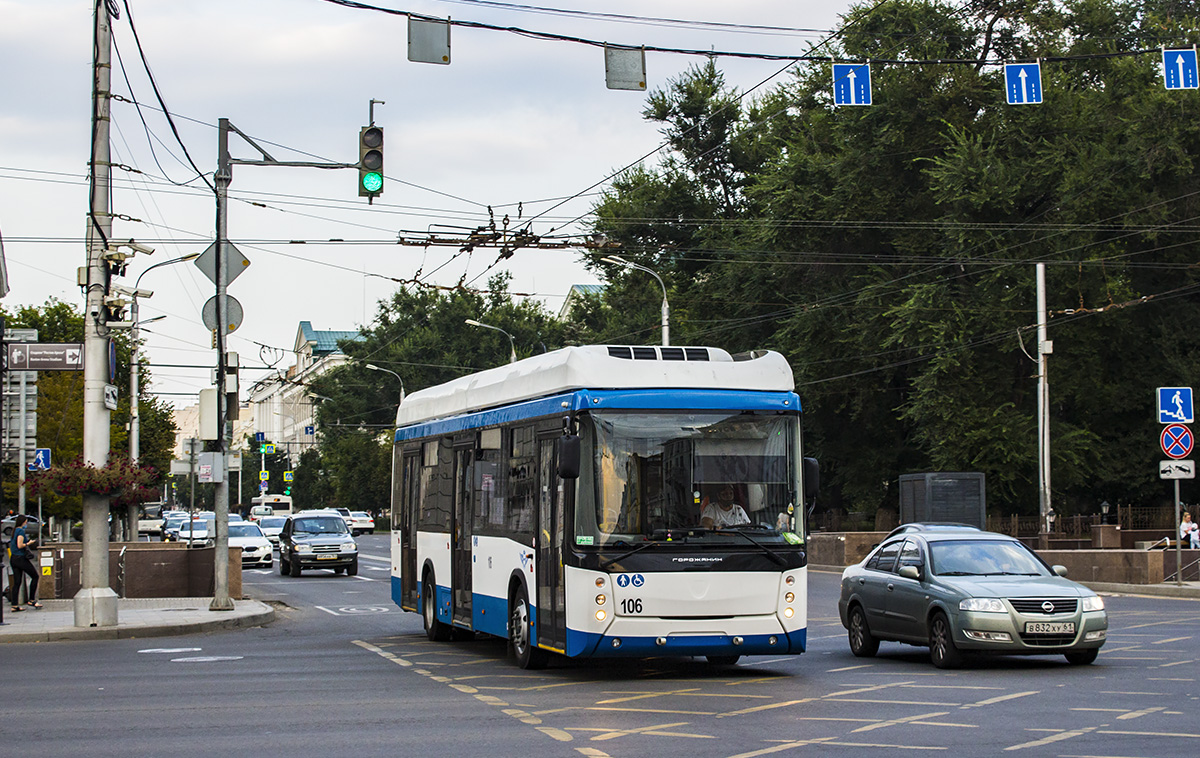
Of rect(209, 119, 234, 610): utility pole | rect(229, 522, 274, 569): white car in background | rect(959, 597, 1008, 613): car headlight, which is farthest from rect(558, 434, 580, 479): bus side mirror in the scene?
rect(229, 522, 274, 569): white car in background

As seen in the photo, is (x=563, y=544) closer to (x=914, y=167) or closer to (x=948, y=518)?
(x=948, y=518)

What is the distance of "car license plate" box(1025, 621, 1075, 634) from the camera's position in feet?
47.9

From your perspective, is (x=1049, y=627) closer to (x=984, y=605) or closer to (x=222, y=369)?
(x=984, y=605)

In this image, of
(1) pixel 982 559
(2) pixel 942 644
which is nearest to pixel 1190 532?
(1) pixel 982 559

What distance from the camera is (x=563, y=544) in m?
14.2

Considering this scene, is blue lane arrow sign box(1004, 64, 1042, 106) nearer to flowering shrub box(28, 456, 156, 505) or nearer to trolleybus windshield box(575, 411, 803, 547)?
→ trolleybus windshield box(575, 411, 803, 547)

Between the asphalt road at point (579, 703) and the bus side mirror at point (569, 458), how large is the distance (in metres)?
1.92

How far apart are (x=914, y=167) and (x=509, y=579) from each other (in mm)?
35885

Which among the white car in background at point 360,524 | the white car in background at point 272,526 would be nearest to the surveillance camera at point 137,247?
the white car in background at point 272,526

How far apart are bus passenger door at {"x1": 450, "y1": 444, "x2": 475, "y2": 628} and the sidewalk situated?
225 inches

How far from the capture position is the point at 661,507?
1404 cm

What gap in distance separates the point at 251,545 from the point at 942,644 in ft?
115

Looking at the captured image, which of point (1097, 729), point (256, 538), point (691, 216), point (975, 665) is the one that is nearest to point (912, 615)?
point (975, 665)

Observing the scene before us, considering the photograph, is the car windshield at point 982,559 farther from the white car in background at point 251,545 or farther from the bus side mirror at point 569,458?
the white car in background at point 251,545
